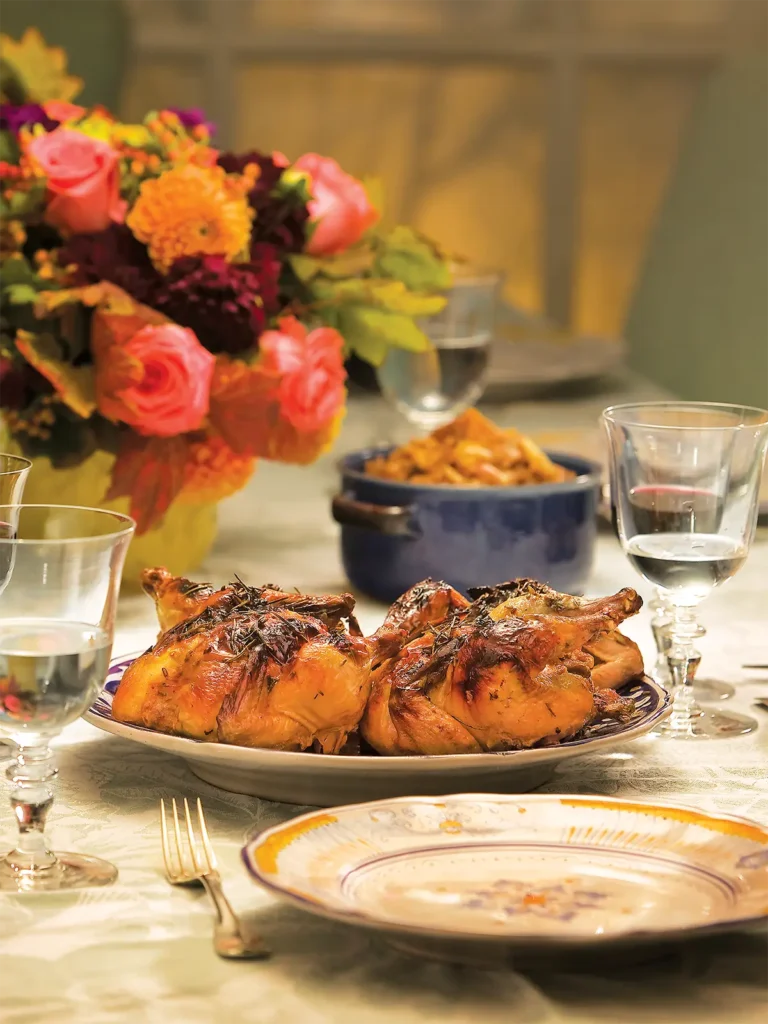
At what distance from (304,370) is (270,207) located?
17cm

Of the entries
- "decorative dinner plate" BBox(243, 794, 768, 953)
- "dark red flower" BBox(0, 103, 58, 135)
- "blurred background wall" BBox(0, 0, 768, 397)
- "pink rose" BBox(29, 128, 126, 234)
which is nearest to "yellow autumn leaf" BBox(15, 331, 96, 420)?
"pink rose" BBox(29, 128, 126, 234)

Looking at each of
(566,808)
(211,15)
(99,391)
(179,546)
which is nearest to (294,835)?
(566,808)

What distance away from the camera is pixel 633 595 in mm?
882

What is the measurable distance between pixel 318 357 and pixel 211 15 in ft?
12.2

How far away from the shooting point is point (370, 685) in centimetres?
87

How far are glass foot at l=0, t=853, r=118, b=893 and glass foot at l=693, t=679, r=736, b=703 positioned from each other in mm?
517

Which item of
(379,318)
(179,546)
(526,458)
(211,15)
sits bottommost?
(179,546)

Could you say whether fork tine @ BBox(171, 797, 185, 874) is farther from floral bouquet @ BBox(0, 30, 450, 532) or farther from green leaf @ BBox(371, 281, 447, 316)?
green leaf @ BBox(371, 281, 447, 316)

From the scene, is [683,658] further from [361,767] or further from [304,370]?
[304,370]

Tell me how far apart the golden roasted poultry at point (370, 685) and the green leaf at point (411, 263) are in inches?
29.9

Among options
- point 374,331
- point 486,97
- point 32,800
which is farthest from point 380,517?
point 486,97

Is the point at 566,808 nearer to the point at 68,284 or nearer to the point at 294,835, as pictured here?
the point at 294,835

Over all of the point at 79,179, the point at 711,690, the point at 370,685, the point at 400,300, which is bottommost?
the point at 711,690

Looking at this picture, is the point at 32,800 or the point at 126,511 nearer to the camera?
the point at 32,800
